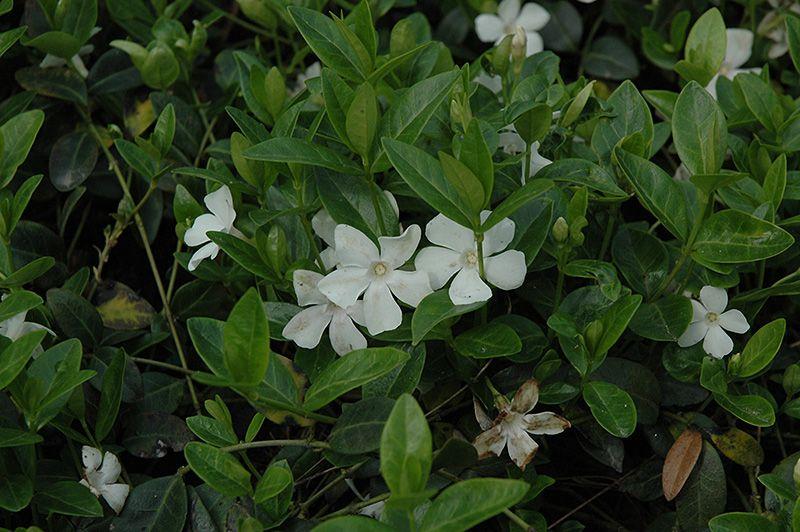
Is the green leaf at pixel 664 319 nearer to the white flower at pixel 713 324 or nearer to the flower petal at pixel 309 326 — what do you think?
the white flower at pixel 713 324

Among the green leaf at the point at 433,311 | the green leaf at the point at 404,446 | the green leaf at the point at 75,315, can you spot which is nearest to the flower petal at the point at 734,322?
the green leaf at the point at 433,311

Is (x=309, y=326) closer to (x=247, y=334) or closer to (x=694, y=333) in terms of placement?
(x=247, y=334)

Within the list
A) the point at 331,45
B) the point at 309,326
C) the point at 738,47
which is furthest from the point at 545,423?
the point at 738,47

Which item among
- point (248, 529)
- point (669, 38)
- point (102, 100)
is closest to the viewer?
point (248, 529)

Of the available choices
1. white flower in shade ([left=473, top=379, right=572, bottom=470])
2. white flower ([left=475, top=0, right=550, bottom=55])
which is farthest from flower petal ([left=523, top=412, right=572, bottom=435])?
white flower ([left=475, top=0, right=550, bottom=55])

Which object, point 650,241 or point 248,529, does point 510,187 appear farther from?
point 248,529

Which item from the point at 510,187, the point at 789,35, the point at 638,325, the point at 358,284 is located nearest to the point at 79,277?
the point at 358,284

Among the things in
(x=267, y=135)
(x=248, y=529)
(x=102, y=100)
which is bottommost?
(x=248, y=529)
